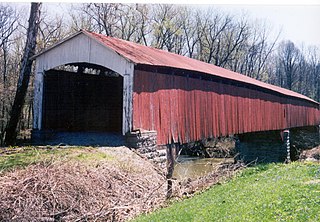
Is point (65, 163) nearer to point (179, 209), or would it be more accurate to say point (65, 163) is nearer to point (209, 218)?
point (179, 209)

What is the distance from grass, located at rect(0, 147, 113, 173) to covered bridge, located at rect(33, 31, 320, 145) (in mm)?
1729

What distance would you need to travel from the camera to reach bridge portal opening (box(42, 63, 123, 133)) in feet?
41.7

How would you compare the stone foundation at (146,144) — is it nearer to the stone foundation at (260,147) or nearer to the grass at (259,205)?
the grass at (259,205)

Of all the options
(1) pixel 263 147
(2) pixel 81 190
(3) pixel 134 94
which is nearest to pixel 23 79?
(3) pixel 134 94

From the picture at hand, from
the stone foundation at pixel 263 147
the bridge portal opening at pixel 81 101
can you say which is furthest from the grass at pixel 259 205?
the stone foundation at pixel 263 147

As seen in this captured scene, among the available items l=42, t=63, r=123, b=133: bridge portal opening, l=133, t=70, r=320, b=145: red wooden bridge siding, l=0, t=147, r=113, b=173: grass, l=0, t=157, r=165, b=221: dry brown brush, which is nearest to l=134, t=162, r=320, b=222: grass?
l=0, t=157, r=165, b=221: dry brown brush

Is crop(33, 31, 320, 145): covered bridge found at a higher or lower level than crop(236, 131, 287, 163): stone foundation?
higher

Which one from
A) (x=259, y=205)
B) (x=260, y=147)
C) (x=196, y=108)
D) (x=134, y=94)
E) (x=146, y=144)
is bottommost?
(x=259, y=205)

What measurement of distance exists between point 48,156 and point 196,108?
7.13 m

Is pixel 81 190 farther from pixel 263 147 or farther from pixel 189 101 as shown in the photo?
pixel 263 147

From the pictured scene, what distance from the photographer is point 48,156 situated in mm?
7723

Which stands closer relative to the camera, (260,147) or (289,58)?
(260,147)

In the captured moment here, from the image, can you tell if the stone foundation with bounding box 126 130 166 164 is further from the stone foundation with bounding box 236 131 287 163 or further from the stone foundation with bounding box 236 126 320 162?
the stone foundation with bounding box 236 131 287 163

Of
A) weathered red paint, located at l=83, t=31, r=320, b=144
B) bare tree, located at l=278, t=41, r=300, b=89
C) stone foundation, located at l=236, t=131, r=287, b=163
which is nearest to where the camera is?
weathered red paint, located at l=83, t=31, r=320, b=144
